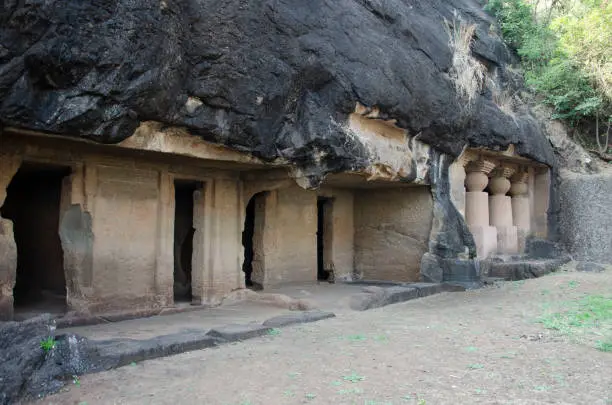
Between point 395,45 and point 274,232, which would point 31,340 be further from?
point 395,45

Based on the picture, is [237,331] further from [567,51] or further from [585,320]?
[567,51]

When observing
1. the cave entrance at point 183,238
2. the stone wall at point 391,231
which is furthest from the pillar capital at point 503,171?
the cave entrance at point 183,238

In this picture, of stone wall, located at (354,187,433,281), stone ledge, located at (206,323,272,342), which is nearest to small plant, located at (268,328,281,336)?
stone ledge, located at (206,323,272,342)

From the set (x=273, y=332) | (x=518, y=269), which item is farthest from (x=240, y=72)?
(x=518, y=269)

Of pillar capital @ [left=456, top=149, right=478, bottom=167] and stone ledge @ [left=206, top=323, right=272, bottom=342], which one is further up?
pillar capital @ [left=456, top=149, right=478, bottom=167]

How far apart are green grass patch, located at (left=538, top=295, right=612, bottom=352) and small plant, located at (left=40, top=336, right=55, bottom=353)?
4.84m

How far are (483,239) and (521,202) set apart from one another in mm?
2151

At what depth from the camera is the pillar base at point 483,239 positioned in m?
11.1

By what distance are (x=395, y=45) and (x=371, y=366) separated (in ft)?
→ 17.9

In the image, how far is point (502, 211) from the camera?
12102 millimetres

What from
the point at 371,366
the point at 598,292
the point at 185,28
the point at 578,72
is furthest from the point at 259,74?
the point at 578,72

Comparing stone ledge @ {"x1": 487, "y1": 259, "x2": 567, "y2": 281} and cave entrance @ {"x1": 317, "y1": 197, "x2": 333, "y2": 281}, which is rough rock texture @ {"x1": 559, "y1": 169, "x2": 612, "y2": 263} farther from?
cave entrance @ {"x1": 317, "y1": 197, "x2": 333, "y2": 281}

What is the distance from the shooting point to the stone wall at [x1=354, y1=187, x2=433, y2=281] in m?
9.85

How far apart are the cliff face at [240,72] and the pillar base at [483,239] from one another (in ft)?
7.08
